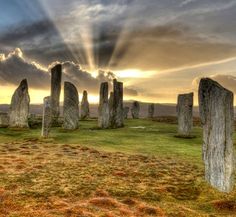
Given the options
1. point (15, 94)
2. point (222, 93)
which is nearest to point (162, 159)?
A: point (222, 93)

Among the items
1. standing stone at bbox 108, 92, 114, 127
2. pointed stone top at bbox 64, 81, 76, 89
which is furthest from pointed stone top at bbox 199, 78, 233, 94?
standing stone at bbox 108, 92, 114, 127

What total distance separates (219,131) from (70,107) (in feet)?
64.9

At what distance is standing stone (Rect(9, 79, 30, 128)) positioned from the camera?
103ft

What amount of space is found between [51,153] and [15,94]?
13.7 m

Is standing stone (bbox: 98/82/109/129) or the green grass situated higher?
standing stone (bbox: 98/82/109/129)

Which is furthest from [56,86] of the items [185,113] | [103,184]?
[103,184]

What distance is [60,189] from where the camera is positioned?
12.0 m

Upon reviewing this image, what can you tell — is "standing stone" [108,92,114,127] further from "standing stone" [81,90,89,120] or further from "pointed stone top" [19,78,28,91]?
"standing stone" [81,90,89,120]

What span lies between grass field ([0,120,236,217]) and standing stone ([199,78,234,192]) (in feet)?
1.96

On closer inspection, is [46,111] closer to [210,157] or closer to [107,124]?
[107,124]

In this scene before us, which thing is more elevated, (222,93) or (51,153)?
(222,93)

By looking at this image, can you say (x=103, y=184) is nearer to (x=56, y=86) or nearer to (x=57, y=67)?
(x=56, y=86)

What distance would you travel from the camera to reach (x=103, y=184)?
12.9m

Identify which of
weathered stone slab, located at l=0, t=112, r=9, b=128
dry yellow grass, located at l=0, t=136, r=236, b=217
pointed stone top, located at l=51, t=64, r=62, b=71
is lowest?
dry yellow grass, located at l=0, t=136, r=236, b=217
